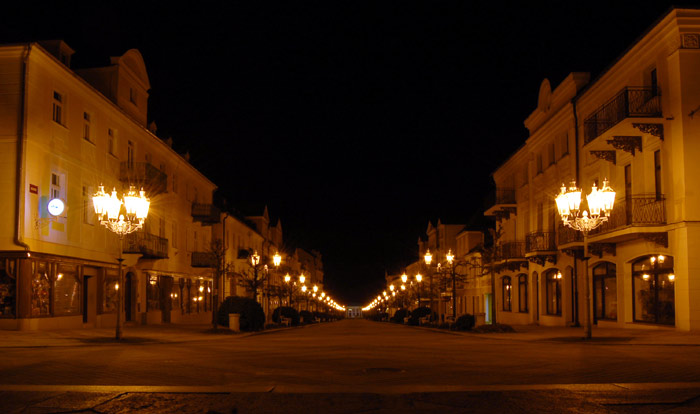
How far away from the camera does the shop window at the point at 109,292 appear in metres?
29.8

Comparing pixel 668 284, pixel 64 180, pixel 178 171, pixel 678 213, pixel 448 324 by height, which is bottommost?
pixel 448 324

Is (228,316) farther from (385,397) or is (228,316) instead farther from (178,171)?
(385,397)

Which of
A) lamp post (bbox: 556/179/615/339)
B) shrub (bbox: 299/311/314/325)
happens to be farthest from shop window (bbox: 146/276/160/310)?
lamp post (bbox: 556/179/615/339)

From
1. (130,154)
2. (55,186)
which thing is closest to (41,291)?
(55,186)

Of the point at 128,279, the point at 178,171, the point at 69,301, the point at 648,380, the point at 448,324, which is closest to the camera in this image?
the point at 648,380

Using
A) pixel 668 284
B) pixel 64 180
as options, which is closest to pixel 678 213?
pixel 668 284

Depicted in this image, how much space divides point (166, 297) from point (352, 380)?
2961cm

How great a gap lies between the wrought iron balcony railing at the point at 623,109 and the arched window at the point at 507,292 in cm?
1923

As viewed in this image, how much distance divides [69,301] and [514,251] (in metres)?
25.2

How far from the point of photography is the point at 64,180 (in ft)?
84.0

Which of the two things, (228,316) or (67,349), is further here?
(228,316)

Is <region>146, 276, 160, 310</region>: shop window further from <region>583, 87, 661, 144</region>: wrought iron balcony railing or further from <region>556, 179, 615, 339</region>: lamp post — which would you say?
<region>583, 87, 661, 144</region>: wrought iron balcony railing

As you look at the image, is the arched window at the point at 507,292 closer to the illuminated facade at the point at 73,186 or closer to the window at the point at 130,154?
the illuminated facade at the point at 73,186

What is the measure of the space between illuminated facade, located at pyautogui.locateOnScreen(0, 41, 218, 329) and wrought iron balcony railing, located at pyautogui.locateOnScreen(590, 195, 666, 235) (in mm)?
20616
